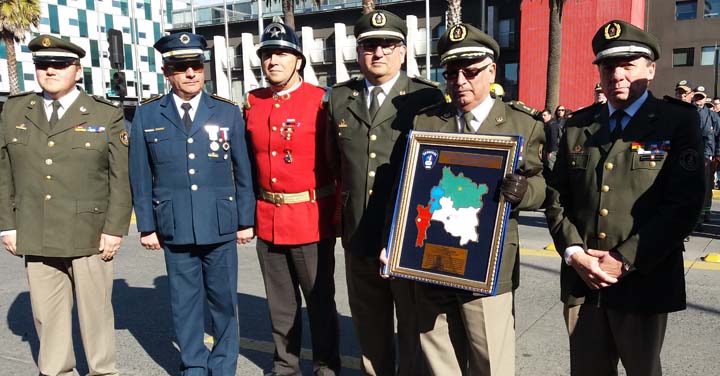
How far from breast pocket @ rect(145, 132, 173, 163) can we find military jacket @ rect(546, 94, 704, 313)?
2237 mm

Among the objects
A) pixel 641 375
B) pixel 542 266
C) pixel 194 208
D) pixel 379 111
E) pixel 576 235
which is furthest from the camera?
pixel 542 266

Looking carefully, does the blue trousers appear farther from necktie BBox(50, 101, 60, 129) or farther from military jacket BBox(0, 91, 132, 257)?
necktie BBox(50, 101, 60, 129)

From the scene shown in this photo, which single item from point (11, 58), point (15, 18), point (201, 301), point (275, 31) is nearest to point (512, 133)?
point (275, 31)

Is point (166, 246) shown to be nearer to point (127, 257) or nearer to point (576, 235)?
point (576, 235)

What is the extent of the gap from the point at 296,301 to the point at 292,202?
0.66 metres

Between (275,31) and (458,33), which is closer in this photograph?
(458,33)

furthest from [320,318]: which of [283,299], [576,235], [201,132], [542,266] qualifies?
[542,266]

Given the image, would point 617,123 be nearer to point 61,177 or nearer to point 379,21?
point 379,21

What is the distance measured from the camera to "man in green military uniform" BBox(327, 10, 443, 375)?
3.07 meters

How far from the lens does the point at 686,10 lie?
28750 mm

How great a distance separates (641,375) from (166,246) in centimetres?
265

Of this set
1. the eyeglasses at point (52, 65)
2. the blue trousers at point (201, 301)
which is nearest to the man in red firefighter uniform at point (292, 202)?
the blue trousers at point (201, 301)

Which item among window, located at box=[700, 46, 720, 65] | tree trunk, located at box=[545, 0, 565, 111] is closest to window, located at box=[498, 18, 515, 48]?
window, located at box=[700, 46, 720, 65]

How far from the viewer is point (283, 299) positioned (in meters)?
3.64
